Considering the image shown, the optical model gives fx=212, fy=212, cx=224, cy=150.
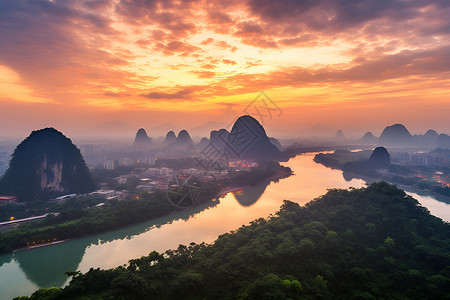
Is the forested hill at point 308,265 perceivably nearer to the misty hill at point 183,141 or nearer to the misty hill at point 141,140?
the misty hill at point 183,141

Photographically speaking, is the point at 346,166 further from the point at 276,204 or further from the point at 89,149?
the point at 89,149

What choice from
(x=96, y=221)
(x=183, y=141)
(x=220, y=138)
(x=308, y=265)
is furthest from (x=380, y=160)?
(x=183, y=141)

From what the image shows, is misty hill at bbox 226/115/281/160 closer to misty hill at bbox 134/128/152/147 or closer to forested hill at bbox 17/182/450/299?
misty hill at bbox 134/128/152/147

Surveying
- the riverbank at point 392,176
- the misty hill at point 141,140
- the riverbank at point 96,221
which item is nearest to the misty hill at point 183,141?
the misty hill at point 141,140

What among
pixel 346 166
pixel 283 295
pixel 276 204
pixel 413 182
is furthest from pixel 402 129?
pixel 283 295

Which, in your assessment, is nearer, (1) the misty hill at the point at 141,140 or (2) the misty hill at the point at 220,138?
(2) the misty hill at the point at 220,138

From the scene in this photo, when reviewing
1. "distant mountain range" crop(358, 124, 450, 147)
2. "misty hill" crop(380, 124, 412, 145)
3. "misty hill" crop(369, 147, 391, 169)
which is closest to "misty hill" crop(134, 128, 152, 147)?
"misty hill" crop(369, 147, 391, 169)
